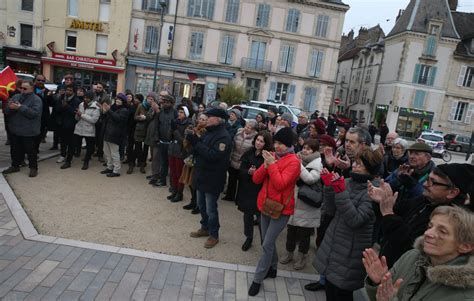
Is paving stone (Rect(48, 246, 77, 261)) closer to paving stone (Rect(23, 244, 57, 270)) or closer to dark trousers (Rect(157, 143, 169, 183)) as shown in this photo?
paving stone (Rect(23, 244, 57, 270))

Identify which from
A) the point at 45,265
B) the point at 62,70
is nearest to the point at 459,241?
the point at 45,265

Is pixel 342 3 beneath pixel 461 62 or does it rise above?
above

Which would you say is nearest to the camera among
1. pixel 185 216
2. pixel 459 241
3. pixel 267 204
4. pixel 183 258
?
pixel 459 241

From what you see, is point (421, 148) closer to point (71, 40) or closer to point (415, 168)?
point (415, 168)

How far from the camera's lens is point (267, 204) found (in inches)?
152

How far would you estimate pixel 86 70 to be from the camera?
2958 centimetres

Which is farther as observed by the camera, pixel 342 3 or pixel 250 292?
pixel 342 3

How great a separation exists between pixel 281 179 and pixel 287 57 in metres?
28.1

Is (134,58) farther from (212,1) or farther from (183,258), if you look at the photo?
(183,258)

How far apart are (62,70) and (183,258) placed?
29.9 metres

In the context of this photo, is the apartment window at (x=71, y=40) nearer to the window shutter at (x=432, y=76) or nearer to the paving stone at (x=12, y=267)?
the paving stone at (x=12, y=267)

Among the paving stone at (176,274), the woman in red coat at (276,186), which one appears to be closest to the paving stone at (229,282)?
the woman in red coat at (276,186)

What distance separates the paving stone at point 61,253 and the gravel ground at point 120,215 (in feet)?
1.15

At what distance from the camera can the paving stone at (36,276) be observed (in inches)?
139
